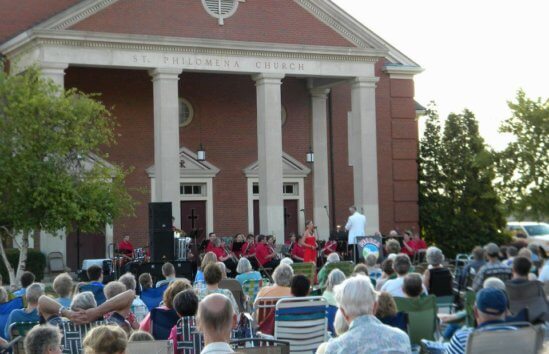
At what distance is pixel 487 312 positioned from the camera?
7828 mm

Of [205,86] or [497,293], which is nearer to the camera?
[497,293]

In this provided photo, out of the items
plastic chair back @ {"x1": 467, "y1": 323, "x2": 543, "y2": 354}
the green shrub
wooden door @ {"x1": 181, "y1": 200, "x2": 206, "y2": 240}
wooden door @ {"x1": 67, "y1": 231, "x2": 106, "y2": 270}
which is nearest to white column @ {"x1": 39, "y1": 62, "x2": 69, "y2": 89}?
the green shrub

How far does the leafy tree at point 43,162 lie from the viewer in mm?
24688

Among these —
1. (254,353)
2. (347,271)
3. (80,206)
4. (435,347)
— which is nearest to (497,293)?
(435,347)

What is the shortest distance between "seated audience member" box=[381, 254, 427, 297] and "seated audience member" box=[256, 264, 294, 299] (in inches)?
54.5

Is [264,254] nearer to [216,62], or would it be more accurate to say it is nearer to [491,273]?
[216,62]

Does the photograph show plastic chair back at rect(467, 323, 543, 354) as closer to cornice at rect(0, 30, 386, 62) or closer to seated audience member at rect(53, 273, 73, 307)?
seated audience member at rect(53, 273, 73, 307)

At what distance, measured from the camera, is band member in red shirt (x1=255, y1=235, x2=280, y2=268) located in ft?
86.9

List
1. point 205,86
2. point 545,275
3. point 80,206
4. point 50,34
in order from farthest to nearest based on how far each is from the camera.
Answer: point 205,86 < point 50,34 < point 80,206 < point 545,275

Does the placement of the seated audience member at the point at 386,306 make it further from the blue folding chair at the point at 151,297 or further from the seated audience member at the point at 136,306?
the blue folding chair at the point at 151,297

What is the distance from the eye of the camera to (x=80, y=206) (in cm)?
2527

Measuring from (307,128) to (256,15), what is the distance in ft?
18.5

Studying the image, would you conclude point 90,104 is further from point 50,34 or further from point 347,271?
point 347,271

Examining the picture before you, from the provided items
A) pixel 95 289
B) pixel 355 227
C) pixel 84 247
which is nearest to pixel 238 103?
pixel 84 247
